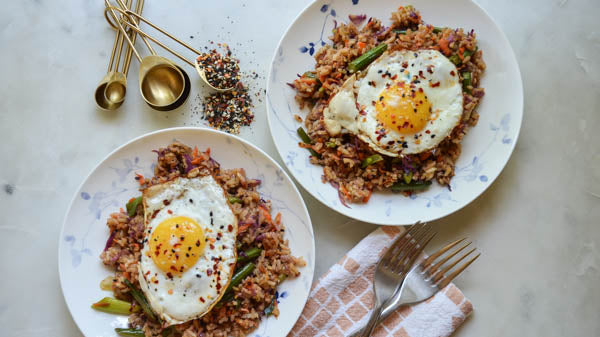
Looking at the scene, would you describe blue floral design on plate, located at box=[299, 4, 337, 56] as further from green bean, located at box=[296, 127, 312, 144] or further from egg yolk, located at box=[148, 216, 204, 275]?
egg yolk, located at box=[148, 216, 204, 275]

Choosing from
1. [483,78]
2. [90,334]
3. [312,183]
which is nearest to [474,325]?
[312,183]

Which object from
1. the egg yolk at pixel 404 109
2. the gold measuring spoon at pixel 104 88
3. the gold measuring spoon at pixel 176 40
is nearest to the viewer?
the egg yolk at pixel 404 109

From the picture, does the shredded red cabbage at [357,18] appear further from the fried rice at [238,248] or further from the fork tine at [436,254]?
the fork tine at [436,254]

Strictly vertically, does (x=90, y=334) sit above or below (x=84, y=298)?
below

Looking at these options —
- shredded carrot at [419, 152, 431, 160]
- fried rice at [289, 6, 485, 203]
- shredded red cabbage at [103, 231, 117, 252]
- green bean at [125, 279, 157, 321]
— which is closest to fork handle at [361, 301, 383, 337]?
fried rice at [289, 6, 485, 203]

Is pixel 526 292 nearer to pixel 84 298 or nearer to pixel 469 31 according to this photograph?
pixel 469 31

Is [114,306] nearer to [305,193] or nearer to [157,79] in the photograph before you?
[305,193]

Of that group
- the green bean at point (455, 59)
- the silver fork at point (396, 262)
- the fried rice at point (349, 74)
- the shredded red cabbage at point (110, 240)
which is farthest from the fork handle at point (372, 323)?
the shredded red cabbage at point (110, 240)
